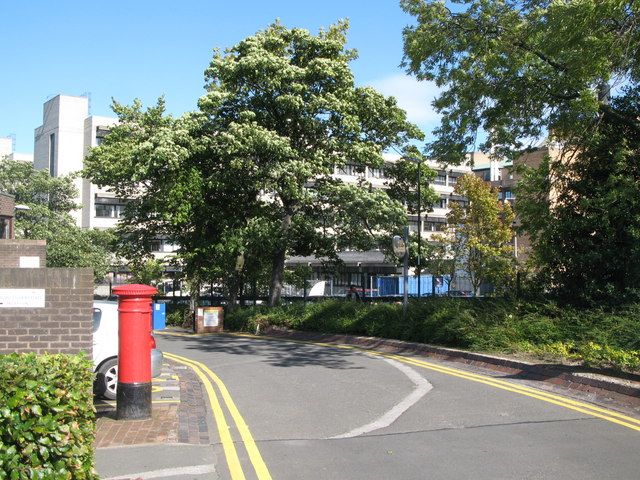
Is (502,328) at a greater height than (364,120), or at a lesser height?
lesser

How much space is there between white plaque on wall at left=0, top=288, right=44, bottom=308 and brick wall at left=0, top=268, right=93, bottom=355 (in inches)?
1.7

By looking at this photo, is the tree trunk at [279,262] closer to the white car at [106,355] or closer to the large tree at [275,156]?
the large tree at [275,156]

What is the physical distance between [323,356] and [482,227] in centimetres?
2782

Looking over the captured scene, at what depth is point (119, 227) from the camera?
103ft

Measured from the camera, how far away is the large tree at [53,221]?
42719 mm

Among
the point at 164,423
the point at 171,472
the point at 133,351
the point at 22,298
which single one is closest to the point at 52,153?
the point at 133,351

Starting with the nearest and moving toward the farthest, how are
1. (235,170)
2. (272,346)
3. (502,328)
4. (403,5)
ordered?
(502,328), (403,5), (272,346), (235,170)

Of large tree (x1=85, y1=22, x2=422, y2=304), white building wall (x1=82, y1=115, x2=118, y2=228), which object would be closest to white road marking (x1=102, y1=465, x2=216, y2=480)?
large tree (x1=85, y1=22, x2=422, y2=304)

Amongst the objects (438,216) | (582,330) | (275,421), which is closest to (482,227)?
(582,330)

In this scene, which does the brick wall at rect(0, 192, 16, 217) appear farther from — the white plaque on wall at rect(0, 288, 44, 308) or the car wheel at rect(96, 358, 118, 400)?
the white plaque on wall at rect(0, 288, 44, 308)

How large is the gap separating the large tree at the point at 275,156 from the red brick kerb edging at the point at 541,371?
8129 mm

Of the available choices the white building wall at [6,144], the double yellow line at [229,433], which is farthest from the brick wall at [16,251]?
the white building wall at [6,144]

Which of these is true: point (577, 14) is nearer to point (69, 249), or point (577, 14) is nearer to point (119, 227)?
point (119, 227)

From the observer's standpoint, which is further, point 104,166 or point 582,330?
point 104,166
